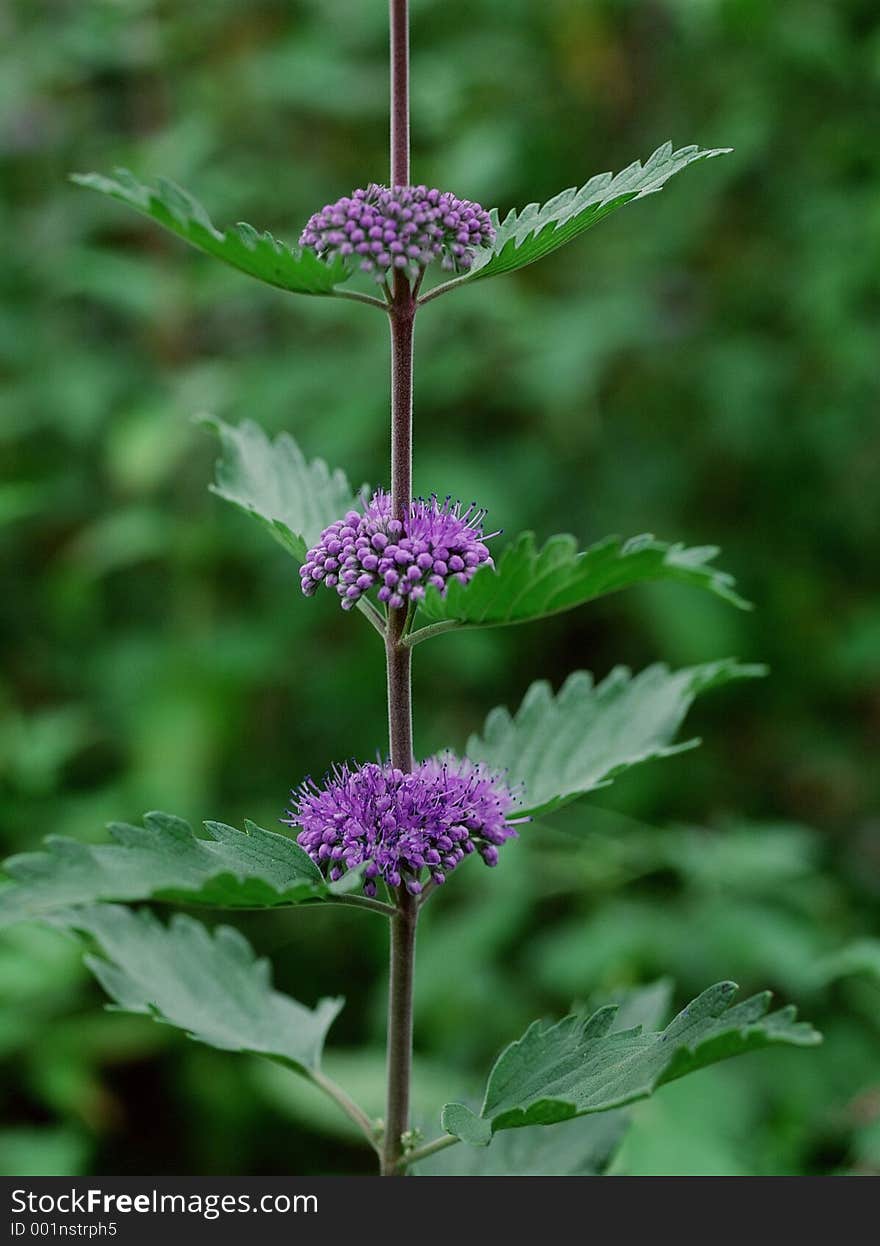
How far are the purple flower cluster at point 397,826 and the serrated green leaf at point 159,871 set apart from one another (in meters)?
0.05

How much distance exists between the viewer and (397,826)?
4.34ft

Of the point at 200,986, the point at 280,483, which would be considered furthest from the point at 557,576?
the point at 200,986

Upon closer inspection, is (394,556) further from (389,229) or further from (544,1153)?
(544,1153)

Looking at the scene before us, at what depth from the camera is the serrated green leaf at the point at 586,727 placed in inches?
61.1

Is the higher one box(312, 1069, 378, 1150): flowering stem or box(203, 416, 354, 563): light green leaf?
box(203, 416, 354, 563): light green leaf

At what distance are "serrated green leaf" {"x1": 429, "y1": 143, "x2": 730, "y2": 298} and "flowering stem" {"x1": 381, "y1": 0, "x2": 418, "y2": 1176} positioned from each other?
0.31 ft

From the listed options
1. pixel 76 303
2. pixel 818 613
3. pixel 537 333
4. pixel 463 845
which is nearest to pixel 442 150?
pixel 537 333

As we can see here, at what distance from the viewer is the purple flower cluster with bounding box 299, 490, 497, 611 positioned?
1.27 metres

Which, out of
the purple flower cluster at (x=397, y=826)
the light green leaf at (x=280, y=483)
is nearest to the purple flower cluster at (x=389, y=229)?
the light green leaf at (x=280, y=483)

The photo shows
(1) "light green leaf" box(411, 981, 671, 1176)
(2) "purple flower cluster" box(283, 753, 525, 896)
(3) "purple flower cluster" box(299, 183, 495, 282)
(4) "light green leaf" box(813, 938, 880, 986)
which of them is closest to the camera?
(3) "purple flower cluster" box(299, 183, 495, 282)

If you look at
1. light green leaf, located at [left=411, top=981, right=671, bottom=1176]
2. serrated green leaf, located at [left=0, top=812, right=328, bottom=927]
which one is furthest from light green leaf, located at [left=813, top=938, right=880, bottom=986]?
serrated green leaf, located at [left=0, top=812, right=328, bottom=927]

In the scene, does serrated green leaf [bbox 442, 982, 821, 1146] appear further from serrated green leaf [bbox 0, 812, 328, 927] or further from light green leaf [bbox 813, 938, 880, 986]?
light green leaf [bbox 813, 938, 880, 986]

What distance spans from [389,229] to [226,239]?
0.18 metres

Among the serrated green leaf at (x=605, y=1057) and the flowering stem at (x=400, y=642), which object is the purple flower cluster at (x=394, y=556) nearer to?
the flowering stem at (x=400, y=642)
